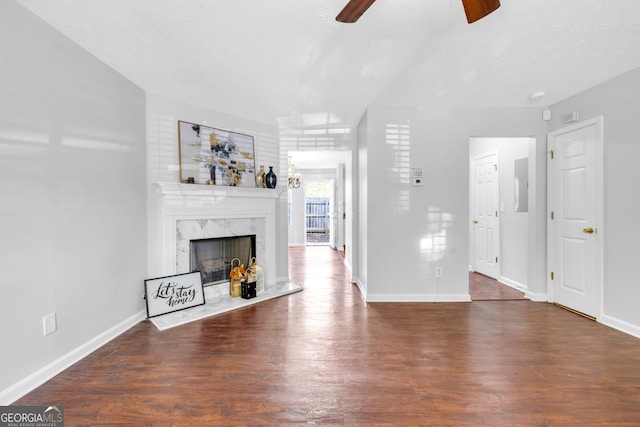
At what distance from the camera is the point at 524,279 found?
13.3ft

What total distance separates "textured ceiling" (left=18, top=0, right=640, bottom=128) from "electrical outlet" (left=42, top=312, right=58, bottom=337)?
202 centimetres

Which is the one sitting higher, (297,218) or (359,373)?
(297,218)

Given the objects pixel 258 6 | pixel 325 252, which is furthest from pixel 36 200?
pixel 325 252

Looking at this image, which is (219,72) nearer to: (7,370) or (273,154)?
(273,154)

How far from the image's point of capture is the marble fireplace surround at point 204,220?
10.3 ft

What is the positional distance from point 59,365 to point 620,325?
478 centimetres

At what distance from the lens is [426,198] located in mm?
3633

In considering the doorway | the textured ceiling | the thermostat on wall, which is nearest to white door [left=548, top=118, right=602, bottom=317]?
the textured ceiling

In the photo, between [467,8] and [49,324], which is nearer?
[467,8]

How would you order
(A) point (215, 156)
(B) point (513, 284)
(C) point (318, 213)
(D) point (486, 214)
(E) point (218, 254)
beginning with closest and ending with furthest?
(A) point (215, 156) → (E) point (218, 254) → (B) point (513, 284) → (D) point (486, 214) → (C) point (318, 213)

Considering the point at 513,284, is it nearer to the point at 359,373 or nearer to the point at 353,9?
the point at 359,373

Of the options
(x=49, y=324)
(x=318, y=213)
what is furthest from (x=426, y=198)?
(x=318, y=213)

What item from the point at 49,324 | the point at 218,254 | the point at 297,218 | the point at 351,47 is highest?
the point at 351,47

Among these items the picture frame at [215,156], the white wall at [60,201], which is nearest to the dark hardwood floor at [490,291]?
the picture frame at [215,156]
